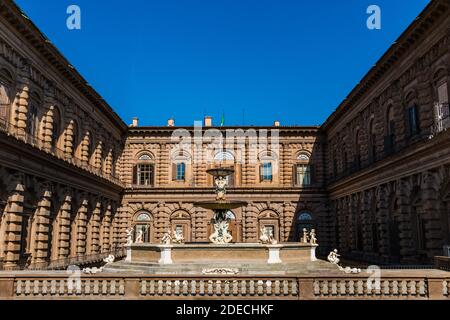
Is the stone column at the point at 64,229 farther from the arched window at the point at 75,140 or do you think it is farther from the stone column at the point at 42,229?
the arched window at the point at 75,140

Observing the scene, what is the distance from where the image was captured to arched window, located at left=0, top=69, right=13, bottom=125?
23266 millimetres

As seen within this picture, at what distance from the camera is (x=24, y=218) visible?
25156mm

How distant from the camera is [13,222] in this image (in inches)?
915

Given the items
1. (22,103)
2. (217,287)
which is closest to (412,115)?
(217,287)

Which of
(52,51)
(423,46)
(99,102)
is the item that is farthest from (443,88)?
(99,102)

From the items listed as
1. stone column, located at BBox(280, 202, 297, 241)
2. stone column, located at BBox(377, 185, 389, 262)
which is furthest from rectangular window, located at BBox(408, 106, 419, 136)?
stone column, located at BBox(280, 202, 297, 241)

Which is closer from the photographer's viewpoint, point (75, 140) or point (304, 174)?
point (75, 140)

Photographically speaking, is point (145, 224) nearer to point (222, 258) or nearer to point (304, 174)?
point (304, 174)

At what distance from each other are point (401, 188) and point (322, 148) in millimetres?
19025

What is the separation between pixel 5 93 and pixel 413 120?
861 inches

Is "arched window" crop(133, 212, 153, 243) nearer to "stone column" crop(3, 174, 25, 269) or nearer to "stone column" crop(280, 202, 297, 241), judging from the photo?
"stone column" crop(280, 202, 297, 241)

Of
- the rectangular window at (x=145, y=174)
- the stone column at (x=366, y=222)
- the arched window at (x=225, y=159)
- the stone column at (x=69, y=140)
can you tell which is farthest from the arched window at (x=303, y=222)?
the stone column at (x=69, y=140)

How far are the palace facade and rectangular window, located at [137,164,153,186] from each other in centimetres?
10

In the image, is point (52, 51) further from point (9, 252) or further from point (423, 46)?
point (423, 46)
